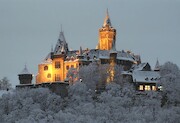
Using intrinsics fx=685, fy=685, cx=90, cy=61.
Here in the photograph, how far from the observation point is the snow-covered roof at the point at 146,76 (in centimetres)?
14388

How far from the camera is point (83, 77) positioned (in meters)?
138

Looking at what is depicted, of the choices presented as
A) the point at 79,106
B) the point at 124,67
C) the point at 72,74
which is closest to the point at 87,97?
the point at 79,106

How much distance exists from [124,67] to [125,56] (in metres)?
4.32

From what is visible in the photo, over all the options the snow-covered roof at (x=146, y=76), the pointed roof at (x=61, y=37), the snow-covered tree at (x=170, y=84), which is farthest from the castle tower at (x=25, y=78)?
the snow-covered tree at (x=170, y=84)

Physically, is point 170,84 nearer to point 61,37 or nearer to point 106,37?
point 61,37

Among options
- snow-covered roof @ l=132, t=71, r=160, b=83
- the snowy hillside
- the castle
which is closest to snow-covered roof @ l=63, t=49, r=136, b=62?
the castle

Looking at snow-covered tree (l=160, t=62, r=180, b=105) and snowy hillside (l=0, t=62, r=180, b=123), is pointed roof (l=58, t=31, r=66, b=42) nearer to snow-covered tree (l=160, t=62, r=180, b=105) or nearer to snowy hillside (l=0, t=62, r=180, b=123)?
snowy hillside (l=0, t=62, r=180, b=123)

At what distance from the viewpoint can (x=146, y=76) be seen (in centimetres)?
14575

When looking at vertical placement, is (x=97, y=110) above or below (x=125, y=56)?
below

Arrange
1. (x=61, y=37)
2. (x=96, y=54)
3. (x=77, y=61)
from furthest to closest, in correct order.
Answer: (x=61, y=37)
(x=96, y=54)
(x=77, y=61)

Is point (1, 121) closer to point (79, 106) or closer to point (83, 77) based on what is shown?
point (79, 106)

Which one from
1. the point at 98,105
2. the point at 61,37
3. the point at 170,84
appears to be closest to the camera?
the point at 98,105

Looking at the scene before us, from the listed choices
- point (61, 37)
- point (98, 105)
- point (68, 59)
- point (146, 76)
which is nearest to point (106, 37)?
point (61, 37)

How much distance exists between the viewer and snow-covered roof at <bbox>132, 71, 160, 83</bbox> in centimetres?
14388
